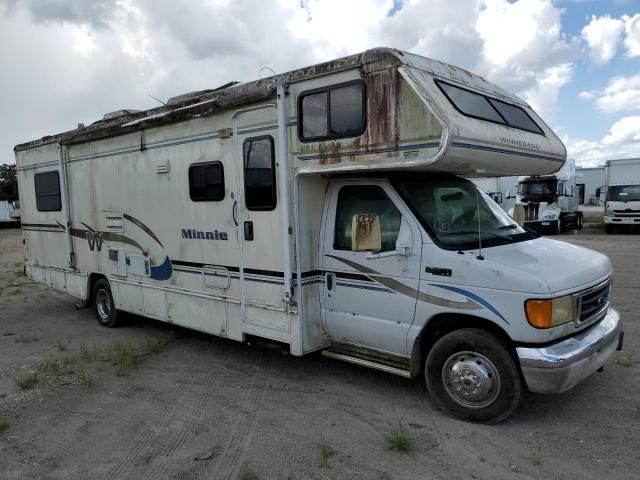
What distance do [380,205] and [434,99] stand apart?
1.08m

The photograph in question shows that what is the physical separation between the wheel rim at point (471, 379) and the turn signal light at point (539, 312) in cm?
52

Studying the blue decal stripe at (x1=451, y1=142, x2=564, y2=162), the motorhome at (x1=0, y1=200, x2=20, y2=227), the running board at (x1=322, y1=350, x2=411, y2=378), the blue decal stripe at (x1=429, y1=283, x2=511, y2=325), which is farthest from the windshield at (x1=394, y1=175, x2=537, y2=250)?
the motorhome at (x1=0, y1=200, x2=20, y2=227)

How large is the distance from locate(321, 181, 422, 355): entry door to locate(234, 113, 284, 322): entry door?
51 cm

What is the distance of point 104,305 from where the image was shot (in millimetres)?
8117

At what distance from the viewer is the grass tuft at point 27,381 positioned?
5453mm

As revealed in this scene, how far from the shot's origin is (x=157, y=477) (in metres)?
3.71

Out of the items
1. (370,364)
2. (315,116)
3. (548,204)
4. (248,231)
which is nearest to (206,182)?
(248,231)

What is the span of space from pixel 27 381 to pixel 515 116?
5.74 meters

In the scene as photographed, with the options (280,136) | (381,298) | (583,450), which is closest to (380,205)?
(381,298)

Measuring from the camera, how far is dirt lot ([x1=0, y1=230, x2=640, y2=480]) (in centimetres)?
379

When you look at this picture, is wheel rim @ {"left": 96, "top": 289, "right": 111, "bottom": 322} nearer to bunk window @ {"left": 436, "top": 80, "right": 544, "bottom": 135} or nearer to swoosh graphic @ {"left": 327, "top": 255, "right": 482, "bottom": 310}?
swoosh graphic @ {"left": 327, "top": 255, "right": 482, "bottom": 310}

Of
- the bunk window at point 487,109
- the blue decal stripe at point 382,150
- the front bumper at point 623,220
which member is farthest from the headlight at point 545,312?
the front bumper at point 623,220

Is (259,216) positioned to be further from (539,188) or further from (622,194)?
(622,194)

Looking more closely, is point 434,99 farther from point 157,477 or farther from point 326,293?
point 157,477
